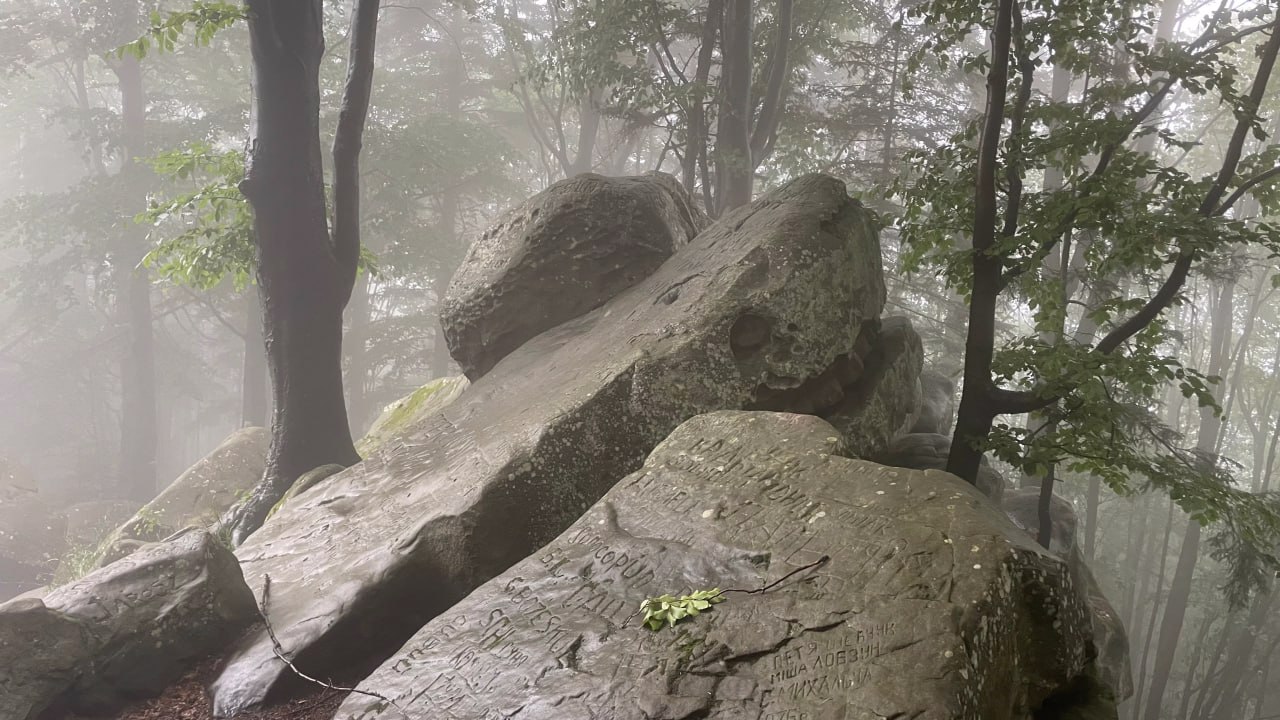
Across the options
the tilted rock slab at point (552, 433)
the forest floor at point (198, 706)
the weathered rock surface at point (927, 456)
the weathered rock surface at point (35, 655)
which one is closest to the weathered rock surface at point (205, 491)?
the tilted rock slab at point (552, 433)

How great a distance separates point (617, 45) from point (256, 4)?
4.56 meters

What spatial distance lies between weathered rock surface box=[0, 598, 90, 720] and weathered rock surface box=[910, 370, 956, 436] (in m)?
6.99

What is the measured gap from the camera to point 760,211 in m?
6.31

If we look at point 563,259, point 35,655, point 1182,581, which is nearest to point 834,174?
point 563,259

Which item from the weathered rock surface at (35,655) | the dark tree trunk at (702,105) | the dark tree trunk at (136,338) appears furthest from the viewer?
the dark tree trunk at (136,338)

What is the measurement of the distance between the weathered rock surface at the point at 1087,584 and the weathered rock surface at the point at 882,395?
46.9 inches

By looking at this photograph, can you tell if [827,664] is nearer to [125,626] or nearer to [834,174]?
[125,626]

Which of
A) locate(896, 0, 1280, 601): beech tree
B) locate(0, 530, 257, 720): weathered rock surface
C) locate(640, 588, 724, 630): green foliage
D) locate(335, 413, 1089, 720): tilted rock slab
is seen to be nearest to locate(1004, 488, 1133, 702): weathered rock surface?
locate(896, 0, 1280, 601): beech tree

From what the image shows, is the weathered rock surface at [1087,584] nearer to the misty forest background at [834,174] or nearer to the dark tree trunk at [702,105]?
the misty forest background at [834,174]

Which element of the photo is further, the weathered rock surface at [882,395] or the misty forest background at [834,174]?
the weathered rock surface at [882,395]

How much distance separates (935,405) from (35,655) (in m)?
8.09

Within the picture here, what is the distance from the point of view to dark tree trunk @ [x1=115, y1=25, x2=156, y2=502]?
2073 cm

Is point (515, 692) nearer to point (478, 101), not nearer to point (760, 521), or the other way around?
point (760, 521)

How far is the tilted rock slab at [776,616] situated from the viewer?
2709 millimetres
